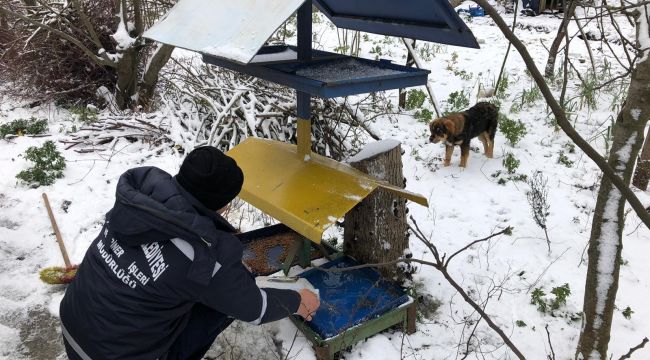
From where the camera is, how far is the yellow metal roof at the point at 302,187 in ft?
8.13

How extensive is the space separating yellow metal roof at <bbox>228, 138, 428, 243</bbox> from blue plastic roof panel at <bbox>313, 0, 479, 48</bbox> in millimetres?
891

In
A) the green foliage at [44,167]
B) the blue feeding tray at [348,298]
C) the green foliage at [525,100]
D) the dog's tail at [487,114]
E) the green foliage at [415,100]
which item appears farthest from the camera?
the green foliage at [415,100]

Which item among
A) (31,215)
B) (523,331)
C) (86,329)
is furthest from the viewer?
(31,215)

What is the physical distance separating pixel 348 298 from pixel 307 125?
1.10m

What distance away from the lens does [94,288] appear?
193 cm

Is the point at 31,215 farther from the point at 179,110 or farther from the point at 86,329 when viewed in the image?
the point at 86,329

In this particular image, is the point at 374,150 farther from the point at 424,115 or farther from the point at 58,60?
the point at 58,60

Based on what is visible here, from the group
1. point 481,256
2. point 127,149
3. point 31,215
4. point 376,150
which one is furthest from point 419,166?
point 31,215

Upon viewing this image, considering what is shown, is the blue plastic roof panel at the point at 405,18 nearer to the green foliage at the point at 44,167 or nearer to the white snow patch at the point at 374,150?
the white snow patch at the point at 374,150

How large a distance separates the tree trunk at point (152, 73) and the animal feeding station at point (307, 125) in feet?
10.7

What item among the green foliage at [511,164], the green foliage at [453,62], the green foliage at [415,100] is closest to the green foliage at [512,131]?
the green foliage at [511,164]

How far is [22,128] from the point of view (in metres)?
5.79

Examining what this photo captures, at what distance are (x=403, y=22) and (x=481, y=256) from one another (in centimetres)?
182

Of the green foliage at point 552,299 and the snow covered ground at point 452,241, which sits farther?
the green foliage at point 552,299
